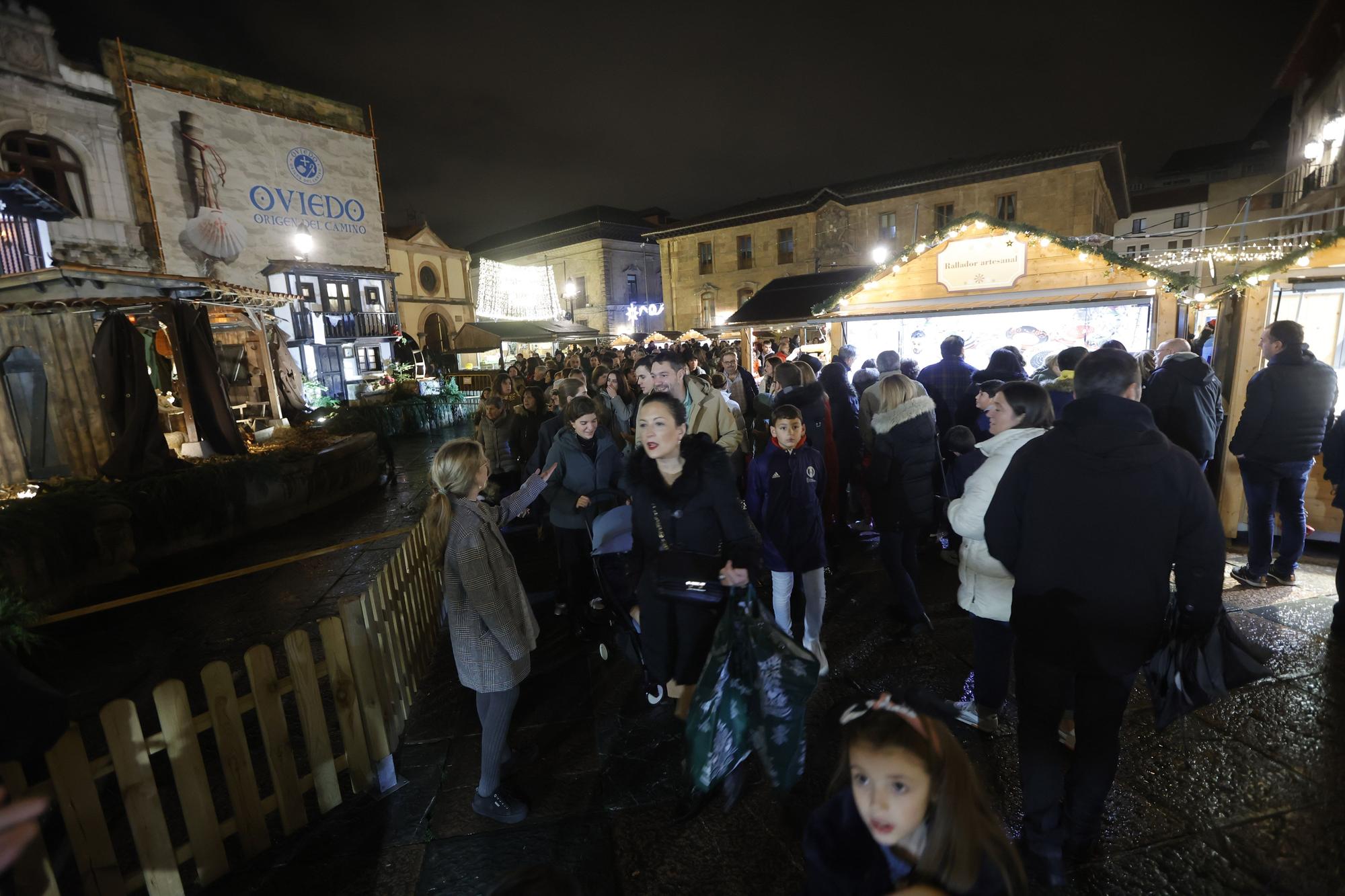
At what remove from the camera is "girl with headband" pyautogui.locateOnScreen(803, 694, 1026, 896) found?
1.40 meters

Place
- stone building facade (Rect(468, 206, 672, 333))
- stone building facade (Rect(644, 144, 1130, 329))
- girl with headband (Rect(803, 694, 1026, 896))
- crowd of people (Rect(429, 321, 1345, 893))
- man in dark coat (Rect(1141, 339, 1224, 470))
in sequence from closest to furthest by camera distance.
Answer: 1. girl with headband (Rect(803, 694, 1026, 896))
2. crowd of people (Rect(429, 321, 1345, 893))
3. man in dark coat (Rect(1141, 339, 1224, 470))
4. stone building facade (Rect(644, 144, 1130, 329))
5. stone building facade (Rect(468, 206, 672, 333))

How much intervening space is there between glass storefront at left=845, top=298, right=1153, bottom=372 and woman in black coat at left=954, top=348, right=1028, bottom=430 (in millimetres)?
1980

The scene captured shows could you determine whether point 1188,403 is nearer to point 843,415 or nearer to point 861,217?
point 843,415

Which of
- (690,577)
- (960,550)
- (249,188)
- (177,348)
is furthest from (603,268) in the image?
(690,577)

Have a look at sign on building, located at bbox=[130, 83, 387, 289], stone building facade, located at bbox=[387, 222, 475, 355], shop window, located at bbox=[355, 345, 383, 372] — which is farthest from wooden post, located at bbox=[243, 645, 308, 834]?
stone building facade, located at bbox=[387, 222, 475, 355]

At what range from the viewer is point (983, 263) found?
878cm

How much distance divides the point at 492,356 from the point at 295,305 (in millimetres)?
9023

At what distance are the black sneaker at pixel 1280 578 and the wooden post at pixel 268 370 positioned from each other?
1557 centimetres

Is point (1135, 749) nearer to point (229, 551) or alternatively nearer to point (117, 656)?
point (117, 656)

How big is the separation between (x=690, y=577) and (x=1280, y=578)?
523 cm

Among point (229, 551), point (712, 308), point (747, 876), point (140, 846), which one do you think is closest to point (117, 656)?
point (229, 551)

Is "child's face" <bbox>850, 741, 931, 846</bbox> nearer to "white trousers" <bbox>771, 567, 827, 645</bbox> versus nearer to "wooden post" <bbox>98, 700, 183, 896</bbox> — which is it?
"white trousers" <bbox>771, 567, 827, 645</bbox>

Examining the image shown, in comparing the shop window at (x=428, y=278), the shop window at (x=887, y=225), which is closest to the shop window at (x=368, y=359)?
the shop window at (x=428, y=278)

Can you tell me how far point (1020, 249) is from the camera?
28.0ft
